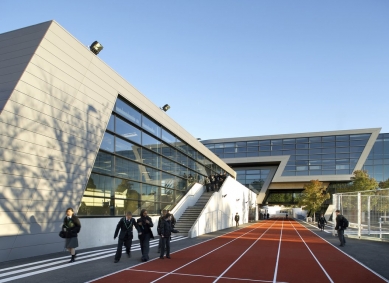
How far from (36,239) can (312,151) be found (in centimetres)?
5297

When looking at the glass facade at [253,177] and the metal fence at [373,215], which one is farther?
the glass facade at [253,177]

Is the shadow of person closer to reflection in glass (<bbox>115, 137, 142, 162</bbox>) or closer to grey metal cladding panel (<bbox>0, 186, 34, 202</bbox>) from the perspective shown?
grey metal cladding panel (<bbox>0, 186, 34, 202</bbox>)

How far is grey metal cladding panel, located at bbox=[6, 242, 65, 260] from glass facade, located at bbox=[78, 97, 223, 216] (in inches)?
76.9

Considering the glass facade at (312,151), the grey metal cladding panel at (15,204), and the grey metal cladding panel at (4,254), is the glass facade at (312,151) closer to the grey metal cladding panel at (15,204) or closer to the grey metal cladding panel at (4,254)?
the grey metal cladding panel at (15,204)

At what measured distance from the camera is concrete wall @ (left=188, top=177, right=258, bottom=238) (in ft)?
75.8

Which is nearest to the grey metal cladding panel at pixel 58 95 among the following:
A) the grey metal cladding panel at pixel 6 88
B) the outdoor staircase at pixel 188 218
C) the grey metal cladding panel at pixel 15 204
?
the grey metal cladding panel at pixel 6 88

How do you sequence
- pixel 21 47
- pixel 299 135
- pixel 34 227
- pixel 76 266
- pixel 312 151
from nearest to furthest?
pixel 76 266 < pixel 34 227 < pixel 21 47 < pixel 312 151 < pixel 299 135

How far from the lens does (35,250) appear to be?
11500 millimetres

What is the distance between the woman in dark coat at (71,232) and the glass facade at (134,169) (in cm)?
365

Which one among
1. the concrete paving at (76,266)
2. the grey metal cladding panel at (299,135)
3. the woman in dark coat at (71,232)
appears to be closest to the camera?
the concrete paving at (76,266)

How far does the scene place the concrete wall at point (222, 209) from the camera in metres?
23.1

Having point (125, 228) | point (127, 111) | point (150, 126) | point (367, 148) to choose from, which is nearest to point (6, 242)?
point (125, 228)

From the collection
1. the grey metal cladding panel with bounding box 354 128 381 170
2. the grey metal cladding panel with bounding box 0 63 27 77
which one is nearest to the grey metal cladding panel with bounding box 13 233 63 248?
the grey metal cladding panel with bounding box 0 63 27 77

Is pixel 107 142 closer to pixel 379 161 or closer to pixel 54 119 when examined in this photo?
pixel 54 119
